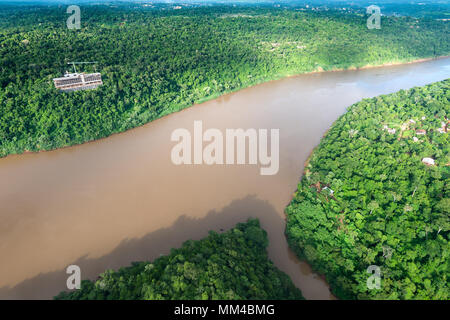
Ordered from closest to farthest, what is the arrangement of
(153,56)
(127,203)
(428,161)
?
(127,203) < (428,161) < (153,56)

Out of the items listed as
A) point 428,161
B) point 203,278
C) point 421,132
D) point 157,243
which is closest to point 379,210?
point 428,161

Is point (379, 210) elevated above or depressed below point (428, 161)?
below

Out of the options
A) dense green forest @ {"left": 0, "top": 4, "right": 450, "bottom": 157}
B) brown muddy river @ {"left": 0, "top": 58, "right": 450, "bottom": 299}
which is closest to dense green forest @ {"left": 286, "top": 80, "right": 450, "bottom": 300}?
brown muddy river @ {"left": 0, "top": 58, "right": 450, "bottom": 299}

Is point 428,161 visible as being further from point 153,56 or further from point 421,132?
point 153,56

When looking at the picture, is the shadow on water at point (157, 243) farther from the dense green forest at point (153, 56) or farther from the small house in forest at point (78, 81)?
the small house in forest at point (78, 81)

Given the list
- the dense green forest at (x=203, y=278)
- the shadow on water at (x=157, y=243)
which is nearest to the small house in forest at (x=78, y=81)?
the shadow on water at (x=157, y=243)

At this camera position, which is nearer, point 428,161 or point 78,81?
point 428,161

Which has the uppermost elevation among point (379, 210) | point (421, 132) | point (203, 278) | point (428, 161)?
point (421, 132)
